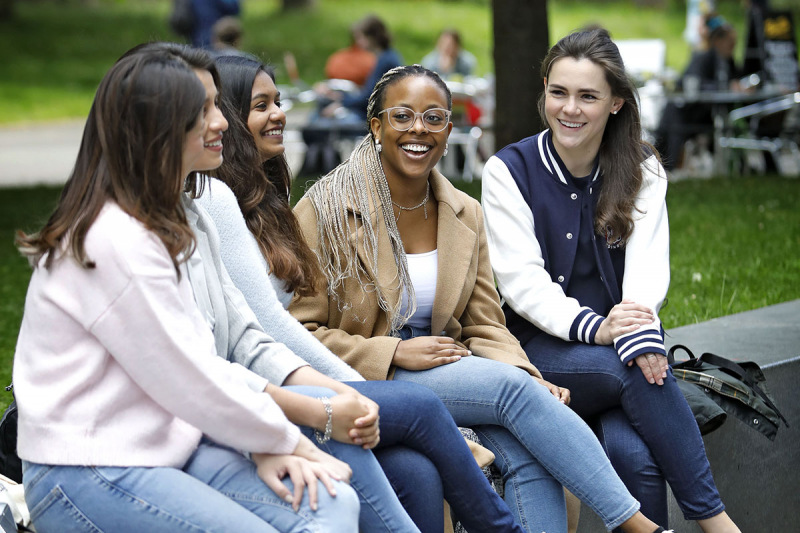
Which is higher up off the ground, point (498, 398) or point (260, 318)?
point (260, 318)

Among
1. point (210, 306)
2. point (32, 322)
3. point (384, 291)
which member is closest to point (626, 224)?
point (384, 291)

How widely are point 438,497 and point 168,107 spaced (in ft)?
4.19

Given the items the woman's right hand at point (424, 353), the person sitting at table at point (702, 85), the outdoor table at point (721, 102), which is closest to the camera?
the woman's right hand at point (424, 353)

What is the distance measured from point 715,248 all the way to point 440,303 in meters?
4.06

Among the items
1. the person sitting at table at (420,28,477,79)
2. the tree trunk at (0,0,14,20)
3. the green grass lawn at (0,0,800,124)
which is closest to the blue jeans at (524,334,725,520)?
the person sitting at table at (420,28,477,79)

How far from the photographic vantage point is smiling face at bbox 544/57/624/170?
12.6ft

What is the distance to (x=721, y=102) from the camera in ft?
37.0

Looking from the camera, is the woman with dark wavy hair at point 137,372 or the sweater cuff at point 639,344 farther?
the sweater cuff at point 639,344

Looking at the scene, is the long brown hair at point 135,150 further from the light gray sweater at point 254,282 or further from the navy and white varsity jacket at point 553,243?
the navy and white varsity jacket at point 553,243

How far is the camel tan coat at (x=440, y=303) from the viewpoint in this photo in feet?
11.2

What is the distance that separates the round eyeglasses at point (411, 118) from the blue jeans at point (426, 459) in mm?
982

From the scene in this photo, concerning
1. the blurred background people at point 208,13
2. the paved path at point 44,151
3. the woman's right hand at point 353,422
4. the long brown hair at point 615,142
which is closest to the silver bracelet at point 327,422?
the woman's right hand at point 353,422

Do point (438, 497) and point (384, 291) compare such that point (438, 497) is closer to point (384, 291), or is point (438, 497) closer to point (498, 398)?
point (498, 398)

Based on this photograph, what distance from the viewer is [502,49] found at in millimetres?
7984
